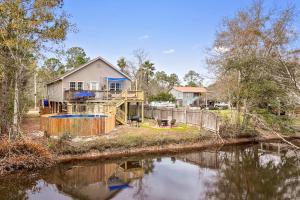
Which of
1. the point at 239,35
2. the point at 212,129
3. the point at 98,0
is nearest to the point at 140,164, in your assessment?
the point at 212,129

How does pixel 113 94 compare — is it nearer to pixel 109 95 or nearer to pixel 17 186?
pixel 109 95

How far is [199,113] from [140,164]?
31.9 ft

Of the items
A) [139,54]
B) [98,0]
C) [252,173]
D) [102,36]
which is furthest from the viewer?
[139,54]

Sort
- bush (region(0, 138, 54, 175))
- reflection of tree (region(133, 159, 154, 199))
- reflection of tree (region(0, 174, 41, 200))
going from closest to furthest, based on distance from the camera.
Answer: reflection of tree (region(0, 174, 41, 200)) < reflection of tree (region(133, 159, 154, 199)) < bush (region(0, 138, 54, 175))

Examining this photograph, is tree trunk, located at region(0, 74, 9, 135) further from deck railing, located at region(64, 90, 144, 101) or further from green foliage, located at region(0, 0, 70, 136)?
deck railing, located at region(64, 90, 144, 101)

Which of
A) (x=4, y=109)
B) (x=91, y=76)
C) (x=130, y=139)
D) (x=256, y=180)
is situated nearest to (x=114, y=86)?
(x=91, y=76)

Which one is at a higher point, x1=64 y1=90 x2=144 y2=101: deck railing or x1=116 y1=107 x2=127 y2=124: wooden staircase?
x1=64 y1=90 x2=144 y2=101: deck railing

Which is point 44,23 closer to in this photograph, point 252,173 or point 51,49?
point 51,49

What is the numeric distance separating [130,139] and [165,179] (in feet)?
17.7

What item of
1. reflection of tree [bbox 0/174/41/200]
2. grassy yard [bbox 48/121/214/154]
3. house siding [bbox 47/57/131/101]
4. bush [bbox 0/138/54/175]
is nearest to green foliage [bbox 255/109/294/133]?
reflection of tree [bbox 0/174/41/200]

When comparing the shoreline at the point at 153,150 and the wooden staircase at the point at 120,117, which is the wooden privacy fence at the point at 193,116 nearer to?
the shoreline at the point at 153,150

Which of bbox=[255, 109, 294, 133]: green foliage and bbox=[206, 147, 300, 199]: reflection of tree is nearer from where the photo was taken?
bbox=[255, 109, 294, 133]: green foliage

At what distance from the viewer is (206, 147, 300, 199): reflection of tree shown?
11280 mm

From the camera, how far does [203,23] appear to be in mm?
27453
